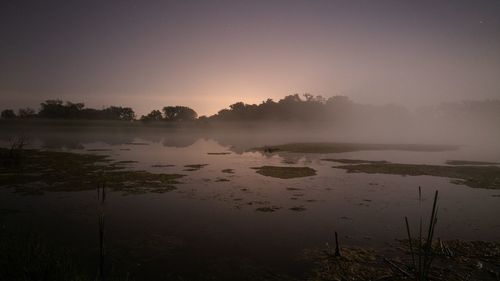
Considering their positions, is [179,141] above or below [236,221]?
above

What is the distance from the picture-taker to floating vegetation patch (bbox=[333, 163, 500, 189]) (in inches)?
853

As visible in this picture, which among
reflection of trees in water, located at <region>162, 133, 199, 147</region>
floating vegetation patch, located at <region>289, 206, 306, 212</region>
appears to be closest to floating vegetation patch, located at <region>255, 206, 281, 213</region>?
floating vegetation patch, located at <region>289, 206, 306, 212</region>

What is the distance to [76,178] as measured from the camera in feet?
69.5

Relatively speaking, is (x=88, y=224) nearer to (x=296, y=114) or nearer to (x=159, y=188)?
(x=159, y=188)

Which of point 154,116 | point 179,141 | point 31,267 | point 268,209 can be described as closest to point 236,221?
point 268,209

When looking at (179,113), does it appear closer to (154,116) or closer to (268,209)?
(154,116)

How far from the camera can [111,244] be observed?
10.3 m

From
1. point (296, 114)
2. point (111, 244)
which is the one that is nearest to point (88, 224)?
point (111, 244)

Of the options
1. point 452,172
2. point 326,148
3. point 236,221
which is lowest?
point 236,221

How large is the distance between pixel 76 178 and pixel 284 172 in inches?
593

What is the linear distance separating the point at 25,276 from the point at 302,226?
8.95 m

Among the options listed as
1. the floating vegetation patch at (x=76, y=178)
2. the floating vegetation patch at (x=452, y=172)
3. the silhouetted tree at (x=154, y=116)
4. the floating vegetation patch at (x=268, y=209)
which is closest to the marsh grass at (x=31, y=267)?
the floating vegetation patch at (x=76, y=178)

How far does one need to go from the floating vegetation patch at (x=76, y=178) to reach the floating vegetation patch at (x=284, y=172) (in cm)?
683

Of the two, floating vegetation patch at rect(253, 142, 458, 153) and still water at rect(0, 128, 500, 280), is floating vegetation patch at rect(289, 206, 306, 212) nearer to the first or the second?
still water at rect(0, 128, 500, 280)
